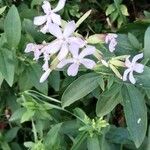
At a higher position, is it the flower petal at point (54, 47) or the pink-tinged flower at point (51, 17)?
the pink-tinged flower at point (51, 17)

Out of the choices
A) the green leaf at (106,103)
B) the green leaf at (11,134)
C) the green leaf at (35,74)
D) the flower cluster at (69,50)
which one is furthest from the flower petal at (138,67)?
the green leaf at (11,134)

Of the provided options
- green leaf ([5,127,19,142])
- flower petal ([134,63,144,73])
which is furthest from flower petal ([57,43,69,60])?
green leaf ([5,127,19,142])

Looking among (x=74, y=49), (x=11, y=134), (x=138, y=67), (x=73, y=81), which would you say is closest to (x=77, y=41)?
(x=74, y=49)

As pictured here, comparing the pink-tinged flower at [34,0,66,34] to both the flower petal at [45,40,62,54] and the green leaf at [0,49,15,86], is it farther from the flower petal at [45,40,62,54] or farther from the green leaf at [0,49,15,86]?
the green leaf at [0,49,15,86]

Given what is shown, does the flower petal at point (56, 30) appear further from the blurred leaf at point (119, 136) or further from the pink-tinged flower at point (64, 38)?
the blurred leaf at point (119, 136)

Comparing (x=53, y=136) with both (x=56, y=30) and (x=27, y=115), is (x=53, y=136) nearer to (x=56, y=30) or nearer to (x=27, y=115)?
(x=27, y=115)

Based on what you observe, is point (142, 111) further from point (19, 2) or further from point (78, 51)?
point (19, 2)
